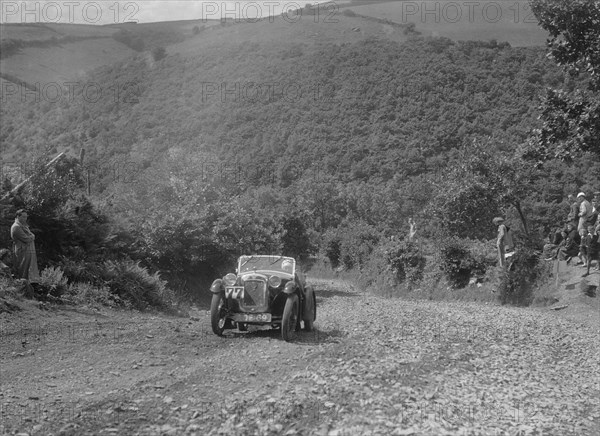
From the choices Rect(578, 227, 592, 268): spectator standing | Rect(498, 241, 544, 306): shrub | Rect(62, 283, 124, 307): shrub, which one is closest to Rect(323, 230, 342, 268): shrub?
Rect(498, 241, 544, 306): shrub

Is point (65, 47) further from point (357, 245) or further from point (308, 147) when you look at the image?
point (357, 245)

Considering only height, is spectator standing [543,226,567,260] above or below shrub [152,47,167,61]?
below

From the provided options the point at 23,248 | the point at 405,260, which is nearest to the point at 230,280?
the point at 23,248

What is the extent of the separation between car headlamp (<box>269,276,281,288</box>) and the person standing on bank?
5.87m

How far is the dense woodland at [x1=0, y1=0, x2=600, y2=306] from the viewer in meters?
23.9

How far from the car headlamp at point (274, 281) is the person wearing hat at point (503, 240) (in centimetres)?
997

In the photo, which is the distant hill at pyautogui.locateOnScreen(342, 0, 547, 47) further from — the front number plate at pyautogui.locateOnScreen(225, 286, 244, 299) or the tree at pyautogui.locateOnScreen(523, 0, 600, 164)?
the front number plate at pyautogui.locateOnScreen(225, 286, 244, 299)

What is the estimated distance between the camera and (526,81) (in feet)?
187

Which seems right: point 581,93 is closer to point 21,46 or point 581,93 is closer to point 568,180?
point 568,180

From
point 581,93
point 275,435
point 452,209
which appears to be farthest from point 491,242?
point 275,435

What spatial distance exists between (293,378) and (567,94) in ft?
26.7

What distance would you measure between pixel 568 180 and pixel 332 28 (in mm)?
57356

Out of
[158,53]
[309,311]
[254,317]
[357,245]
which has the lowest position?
[357,245]

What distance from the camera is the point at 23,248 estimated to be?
14.7 metres
